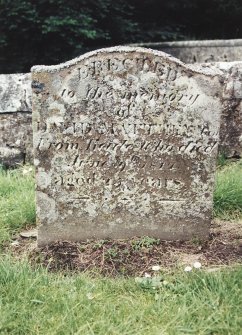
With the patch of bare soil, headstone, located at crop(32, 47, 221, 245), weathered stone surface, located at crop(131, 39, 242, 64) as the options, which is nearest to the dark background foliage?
weathered stone surface, located at crop(131, 39, 242, 64)

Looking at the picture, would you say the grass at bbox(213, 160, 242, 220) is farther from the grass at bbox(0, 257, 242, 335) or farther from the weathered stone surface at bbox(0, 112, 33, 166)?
the weathered stone surface at bbox(0, 112, 33, 166)

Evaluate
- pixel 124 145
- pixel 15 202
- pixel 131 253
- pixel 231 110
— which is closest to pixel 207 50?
pixel 231 110

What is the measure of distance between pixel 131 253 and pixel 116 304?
0.71m

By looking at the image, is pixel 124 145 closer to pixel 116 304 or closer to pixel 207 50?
pixel 116 304

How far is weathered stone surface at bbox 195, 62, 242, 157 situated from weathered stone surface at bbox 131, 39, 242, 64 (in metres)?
3.32

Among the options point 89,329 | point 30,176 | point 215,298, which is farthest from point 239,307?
point 30,176

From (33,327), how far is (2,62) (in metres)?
7.22

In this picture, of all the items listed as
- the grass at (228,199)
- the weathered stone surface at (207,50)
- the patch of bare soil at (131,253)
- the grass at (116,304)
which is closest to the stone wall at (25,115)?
the grass at (228,199)

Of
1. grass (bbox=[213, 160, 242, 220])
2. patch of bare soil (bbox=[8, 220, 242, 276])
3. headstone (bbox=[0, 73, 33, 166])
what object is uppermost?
headstone (bbox=[0, 73, 33, 166])

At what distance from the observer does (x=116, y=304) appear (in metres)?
2.98

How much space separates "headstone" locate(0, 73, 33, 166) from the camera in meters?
5.56

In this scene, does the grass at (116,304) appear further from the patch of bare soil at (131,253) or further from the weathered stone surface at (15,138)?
the weathered stone surface at (15,138)

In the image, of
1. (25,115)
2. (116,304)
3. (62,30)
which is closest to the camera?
(116,304)

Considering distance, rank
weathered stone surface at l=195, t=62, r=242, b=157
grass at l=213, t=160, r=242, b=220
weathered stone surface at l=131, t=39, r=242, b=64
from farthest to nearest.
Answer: weathered stone surface at l=131, t=39, r=242, b=64 < weathered stone surface at l=195, t=62, r=242, b=157 < grass at l=213, t=160, r=242, b=220
